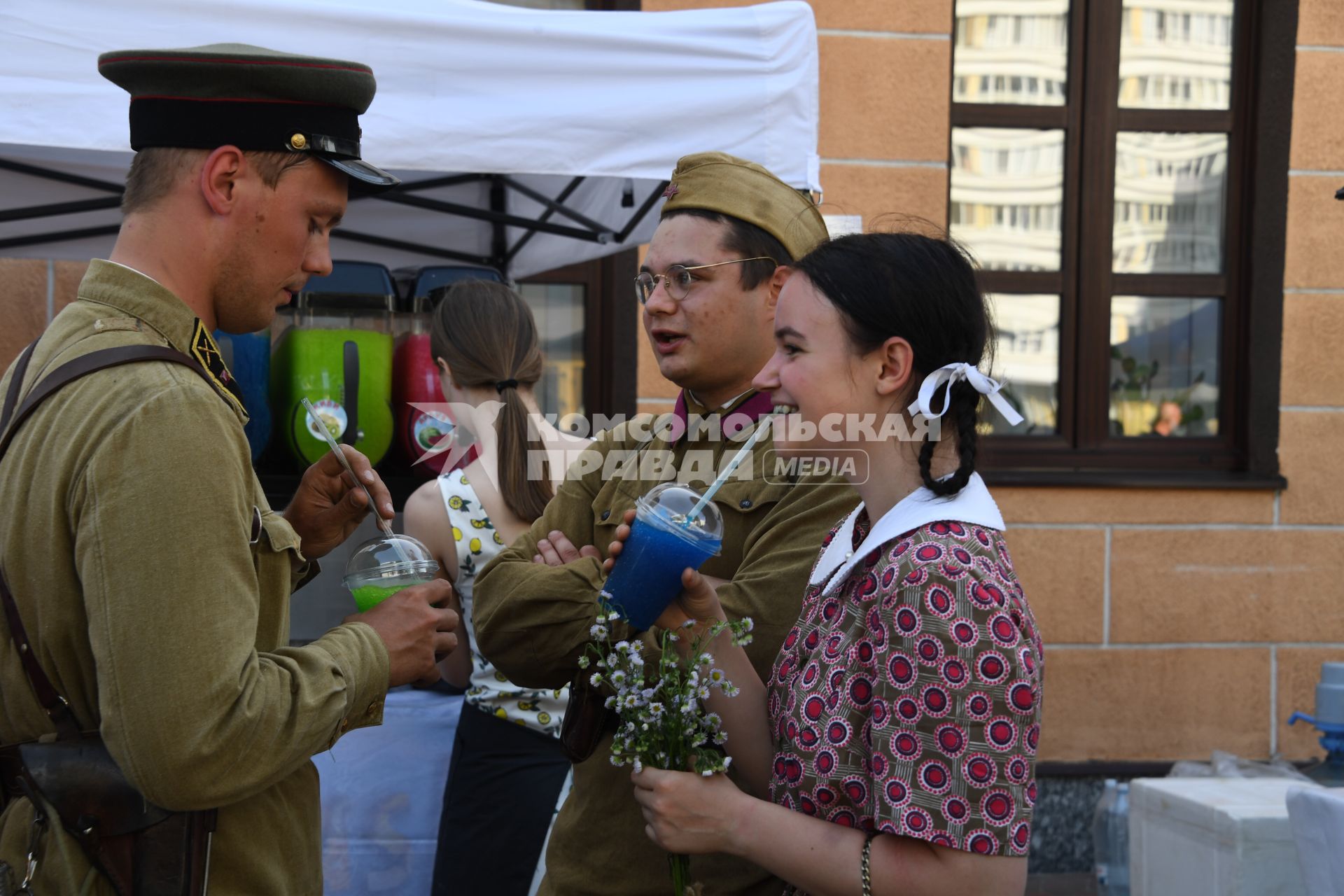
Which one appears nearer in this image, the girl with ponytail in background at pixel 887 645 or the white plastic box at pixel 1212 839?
the girl with ponytail in background at pixel 887 645

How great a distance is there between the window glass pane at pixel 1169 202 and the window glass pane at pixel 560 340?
2351 millimetres

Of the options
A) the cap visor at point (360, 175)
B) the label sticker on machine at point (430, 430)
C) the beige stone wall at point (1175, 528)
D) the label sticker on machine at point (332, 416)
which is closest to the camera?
the cap visor at point (360, 175)

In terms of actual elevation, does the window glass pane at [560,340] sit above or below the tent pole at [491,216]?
below

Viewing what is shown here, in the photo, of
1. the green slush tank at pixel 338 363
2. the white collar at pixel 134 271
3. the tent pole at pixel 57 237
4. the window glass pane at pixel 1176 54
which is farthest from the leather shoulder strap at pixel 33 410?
the window glass pane at pixel 1176 54

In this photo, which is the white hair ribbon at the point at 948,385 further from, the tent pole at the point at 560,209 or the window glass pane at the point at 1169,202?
the window glass pane at the point at 1169,202

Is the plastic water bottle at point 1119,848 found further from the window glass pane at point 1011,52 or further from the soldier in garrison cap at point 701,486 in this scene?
the window glass pane at point 1011,52

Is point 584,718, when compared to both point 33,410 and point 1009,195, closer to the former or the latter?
point 33,410

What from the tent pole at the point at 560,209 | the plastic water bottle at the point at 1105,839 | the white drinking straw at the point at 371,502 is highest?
the tent pole at the point at 560,209

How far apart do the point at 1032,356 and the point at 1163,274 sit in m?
0.67

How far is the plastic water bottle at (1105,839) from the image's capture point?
371 centimetres

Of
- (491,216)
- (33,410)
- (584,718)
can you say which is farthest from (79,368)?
(491,216)

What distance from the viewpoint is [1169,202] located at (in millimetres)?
5352

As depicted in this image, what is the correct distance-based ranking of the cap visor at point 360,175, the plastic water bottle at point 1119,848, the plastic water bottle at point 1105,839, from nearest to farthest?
the cap visor at point 360,175 → the plastic water bottle at point 1119,848 → the plastic water bottle at point 1105,839

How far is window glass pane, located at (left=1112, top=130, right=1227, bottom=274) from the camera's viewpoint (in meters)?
5.33
